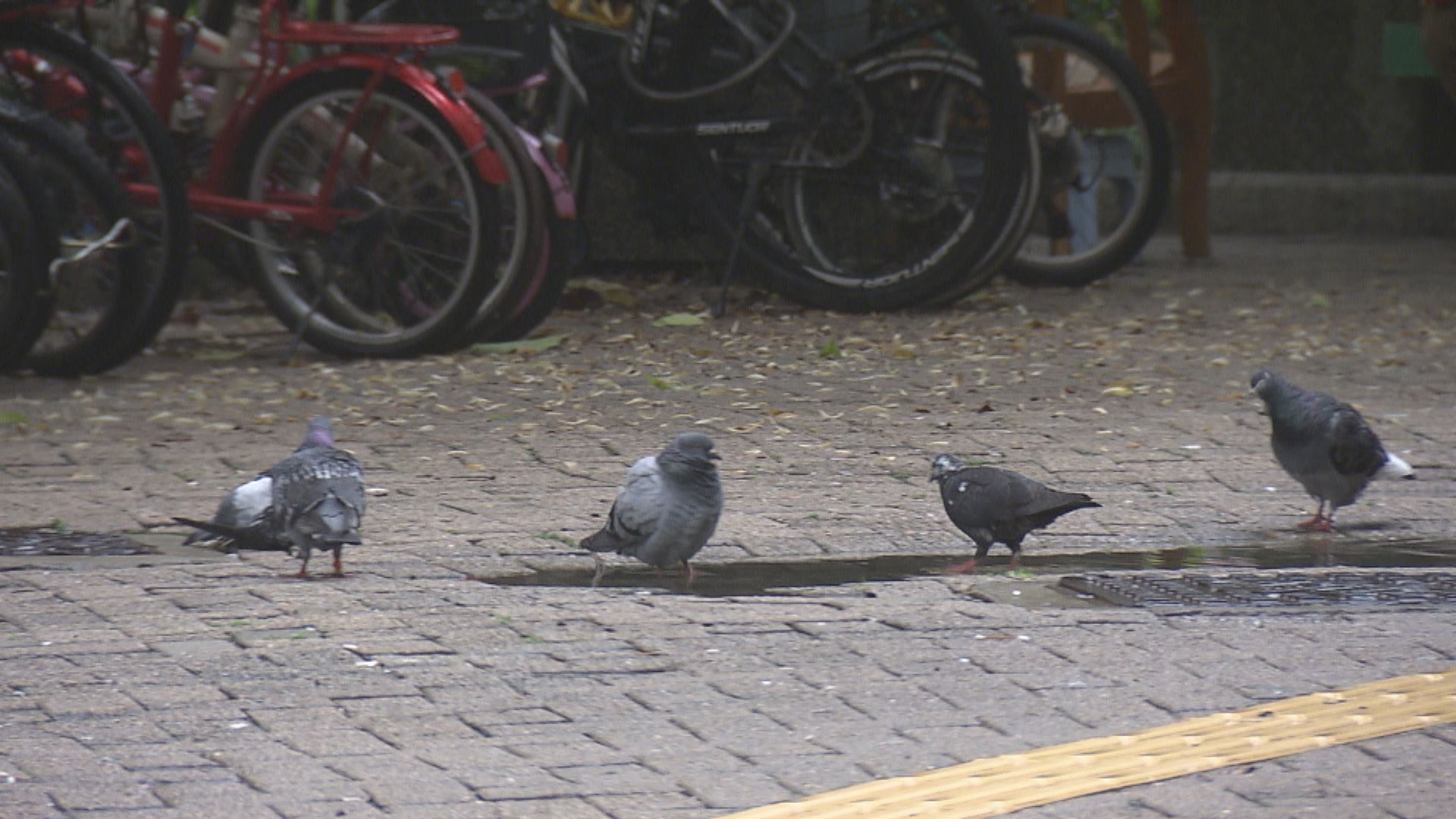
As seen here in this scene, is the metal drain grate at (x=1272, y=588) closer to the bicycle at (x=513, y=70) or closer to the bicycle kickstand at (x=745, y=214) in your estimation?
the bicycle at (x=513, y=70)

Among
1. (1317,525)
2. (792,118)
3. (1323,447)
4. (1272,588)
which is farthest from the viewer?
(792,118)

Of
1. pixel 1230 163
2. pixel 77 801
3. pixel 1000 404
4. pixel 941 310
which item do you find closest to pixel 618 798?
pixel 77 801

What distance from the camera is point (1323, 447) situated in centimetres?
564

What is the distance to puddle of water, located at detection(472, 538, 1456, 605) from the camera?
5.02 m

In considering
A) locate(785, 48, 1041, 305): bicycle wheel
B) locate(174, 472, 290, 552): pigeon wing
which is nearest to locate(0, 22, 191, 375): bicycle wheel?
locate(174, 472, 290, 552): pigeon wing

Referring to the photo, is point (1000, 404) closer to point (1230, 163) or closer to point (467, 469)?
point (467, 469)

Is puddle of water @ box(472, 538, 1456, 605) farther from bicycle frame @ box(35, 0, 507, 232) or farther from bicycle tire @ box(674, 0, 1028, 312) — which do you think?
bicycle tire @ box(674, 0, 1028, 312)

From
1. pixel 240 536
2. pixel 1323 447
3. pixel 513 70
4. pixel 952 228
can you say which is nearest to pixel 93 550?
pixel 240 536

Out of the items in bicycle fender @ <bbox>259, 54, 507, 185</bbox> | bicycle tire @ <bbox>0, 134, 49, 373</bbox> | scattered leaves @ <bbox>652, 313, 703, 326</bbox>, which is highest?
bicycle fender @ <bbox>259, 54, 507, 185</bbox>

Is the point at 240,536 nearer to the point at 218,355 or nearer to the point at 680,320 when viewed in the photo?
the point at 218,355

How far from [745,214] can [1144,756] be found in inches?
229

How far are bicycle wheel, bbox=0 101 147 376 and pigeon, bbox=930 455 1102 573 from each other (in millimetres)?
3577

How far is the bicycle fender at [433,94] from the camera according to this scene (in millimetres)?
7645

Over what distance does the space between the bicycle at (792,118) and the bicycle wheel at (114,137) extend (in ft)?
6.13
